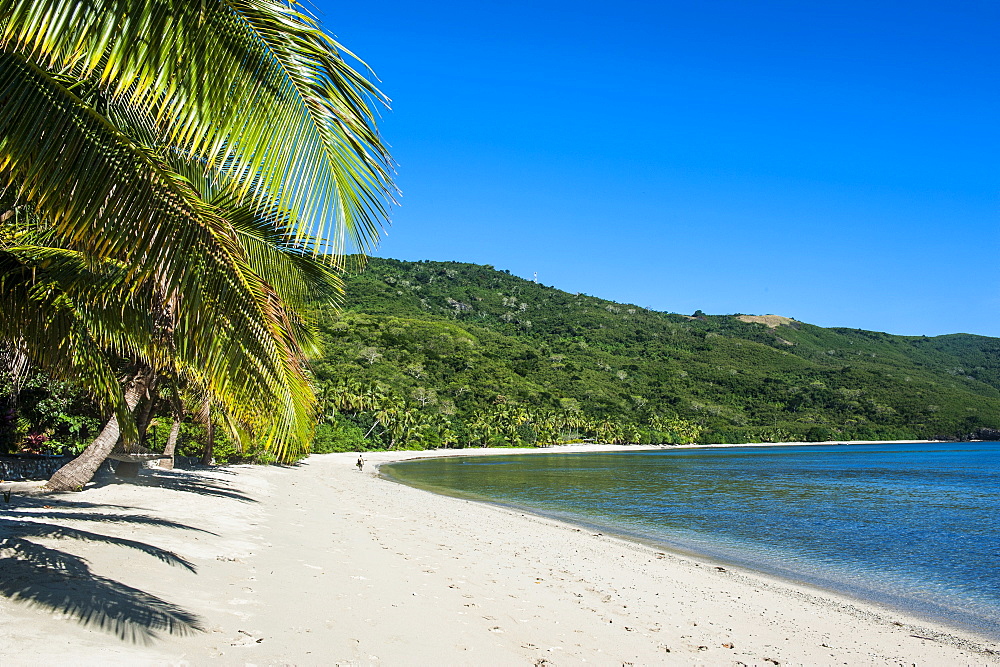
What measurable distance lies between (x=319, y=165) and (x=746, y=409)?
404ft

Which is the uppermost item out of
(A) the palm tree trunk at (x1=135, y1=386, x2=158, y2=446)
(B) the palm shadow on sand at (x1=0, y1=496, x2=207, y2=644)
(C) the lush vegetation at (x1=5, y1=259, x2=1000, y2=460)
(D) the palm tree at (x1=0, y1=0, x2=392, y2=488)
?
(C) the lush vegetation at (x1=5, y1=259, x2=1000, y2=460)

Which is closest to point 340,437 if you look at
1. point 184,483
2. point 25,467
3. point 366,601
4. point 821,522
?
point 184,483

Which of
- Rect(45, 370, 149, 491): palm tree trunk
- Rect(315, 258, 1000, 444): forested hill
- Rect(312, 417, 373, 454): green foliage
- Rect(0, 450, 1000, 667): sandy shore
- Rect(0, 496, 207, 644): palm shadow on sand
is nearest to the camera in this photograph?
Rect(0, 496, 207, 644): palm shadow on sand

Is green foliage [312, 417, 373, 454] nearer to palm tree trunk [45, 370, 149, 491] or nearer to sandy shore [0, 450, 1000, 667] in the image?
palm tree trunk [45, 370, 149, 491]

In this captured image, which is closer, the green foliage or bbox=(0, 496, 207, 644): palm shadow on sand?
bbox=(0, 496, 207, 644): palm shadow on sand

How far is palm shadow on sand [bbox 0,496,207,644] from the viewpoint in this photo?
14.1ft

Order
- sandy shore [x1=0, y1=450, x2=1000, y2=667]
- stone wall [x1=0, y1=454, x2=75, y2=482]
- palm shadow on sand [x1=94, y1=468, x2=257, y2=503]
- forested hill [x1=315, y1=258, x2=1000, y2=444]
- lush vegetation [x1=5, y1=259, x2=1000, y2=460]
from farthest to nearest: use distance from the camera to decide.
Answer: forested hill [x1=315, y1=258, x2=1000, y2=444], lush vegetation [x1=5, y1=259, x2=1000, y2=460], palm shadow on sand [x1=94, y1=468, x2=257, y2=503], stone wall [x1=0, y1=454, x2=75, y2=482], sandy shore [x1=0, y1=450, x2=1000, y2=667]

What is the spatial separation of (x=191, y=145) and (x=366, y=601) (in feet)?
14.5

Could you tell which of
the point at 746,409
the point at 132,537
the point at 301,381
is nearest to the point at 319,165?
the point at 301,381

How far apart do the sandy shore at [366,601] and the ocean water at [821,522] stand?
199cm

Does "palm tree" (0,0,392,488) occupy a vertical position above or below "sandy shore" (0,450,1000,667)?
above

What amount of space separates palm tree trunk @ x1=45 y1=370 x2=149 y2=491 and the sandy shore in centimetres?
47

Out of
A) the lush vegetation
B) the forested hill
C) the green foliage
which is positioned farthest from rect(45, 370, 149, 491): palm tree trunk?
the forested hill

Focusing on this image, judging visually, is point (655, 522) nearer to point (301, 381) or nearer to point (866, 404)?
point (301, 381)
